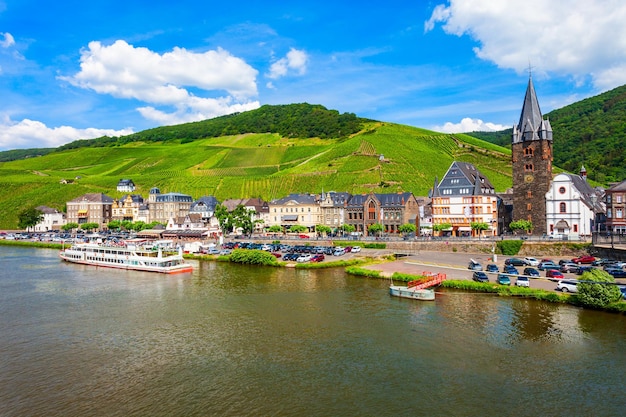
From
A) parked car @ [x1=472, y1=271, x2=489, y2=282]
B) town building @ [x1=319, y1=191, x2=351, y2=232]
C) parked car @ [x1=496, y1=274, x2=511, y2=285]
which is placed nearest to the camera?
parked car @ [x1=496, y1=274, x2=511, y2=285]

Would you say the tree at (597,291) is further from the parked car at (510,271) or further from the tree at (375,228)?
the tree at (375,228)

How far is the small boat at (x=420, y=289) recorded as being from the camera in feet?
148

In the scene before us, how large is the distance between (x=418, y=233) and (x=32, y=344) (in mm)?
75668

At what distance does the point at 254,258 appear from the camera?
71500 mm

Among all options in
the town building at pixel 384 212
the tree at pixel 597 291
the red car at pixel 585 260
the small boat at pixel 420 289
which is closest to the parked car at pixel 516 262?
the red car at pixel 585 260

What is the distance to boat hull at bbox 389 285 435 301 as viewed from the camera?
44875mm

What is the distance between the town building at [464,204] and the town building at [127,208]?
9383 cm

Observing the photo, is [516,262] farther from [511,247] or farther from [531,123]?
[531,123]

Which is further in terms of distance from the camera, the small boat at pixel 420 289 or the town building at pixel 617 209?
the town building at pixel 617 209

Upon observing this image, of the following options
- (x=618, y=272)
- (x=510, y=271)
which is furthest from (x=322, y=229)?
(x=618, y=272)

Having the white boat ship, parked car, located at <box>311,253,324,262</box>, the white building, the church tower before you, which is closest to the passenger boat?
the white boat ship

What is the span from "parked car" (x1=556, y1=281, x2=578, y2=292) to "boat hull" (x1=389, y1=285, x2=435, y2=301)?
39.3ft

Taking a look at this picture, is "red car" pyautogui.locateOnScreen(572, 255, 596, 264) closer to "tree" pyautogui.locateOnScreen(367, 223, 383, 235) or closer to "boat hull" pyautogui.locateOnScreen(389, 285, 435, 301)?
"boat hull" pyautogui.locateOnScreen(389, 285, 435, 301)

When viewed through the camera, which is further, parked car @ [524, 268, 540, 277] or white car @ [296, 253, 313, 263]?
white car @ [296, 253, 313, 263]
